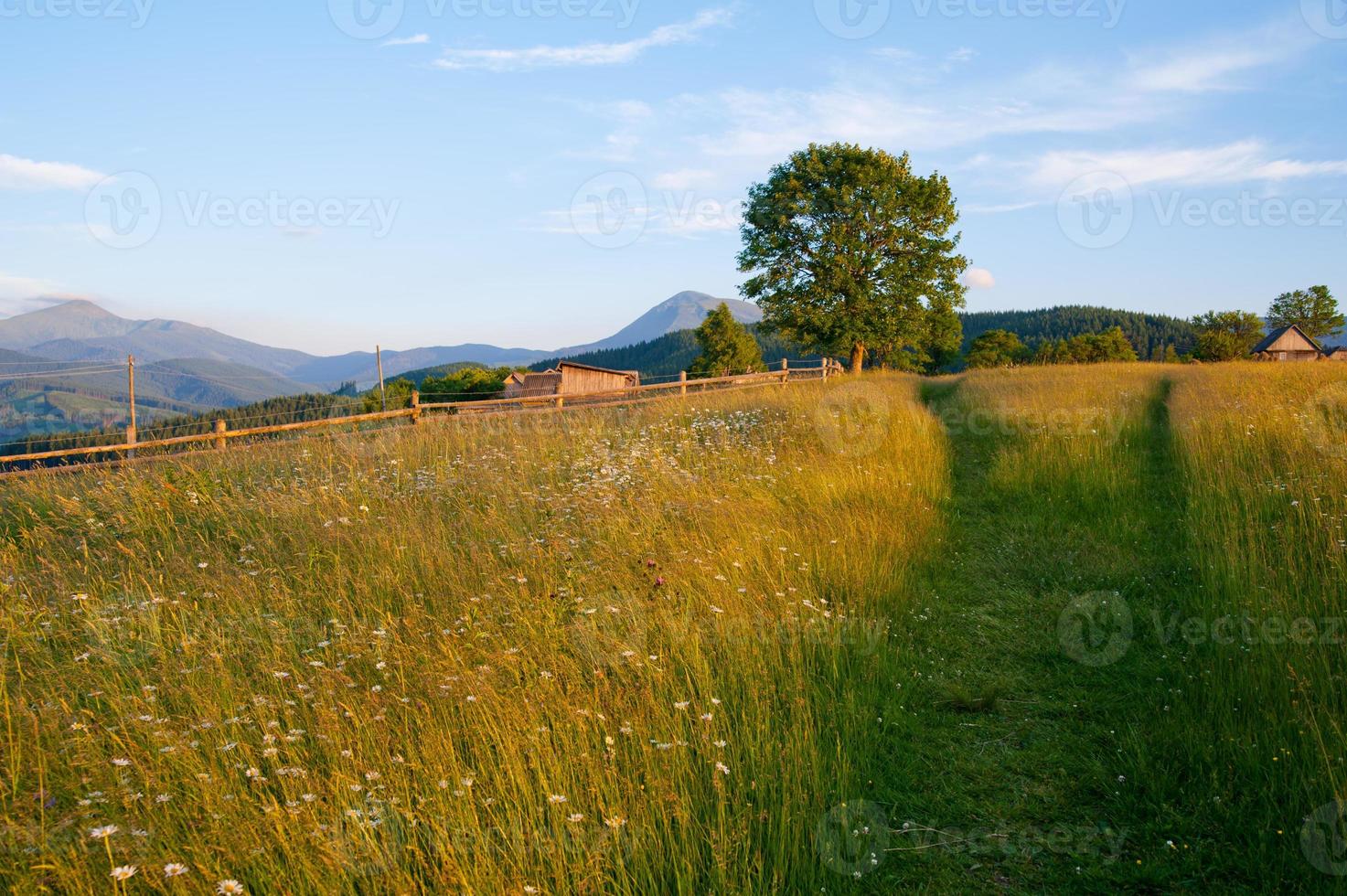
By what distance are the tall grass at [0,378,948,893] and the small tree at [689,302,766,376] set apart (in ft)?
202

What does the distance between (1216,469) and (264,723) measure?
995 cm

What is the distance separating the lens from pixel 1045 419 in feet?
43.1

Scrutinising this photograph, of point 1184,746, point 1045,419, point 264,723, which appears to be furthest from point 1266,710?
point 1045,419

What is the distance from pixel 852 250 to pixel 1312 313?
2452 inches

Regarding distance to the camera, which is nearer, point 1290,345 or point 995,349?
point 1290,345

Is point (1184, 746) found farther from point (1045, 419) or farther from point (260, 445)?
point (260, 445)

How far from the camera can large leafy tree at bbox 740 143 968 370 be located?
33.5 meters

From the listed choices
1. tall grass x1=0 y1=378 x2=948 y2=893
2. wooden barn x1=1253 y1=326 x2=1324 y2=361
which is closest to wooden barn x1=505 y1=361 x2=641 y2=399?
tall grass x1=0 y1=378 x2=948 y2=893

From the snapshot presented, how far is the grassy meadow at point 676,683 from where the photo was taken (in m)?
3.02

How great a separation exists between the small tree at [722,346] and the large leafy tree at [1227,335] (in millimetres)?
42960

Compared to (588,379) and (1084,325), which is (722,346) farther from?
(1084,325)

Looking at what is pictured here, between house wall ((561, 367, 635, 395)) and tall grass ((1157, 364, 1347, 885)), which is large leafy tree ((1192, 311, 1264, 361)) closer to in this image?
house wall ((561, 367, 635, 395))

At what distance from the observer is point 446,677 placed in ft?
13.2

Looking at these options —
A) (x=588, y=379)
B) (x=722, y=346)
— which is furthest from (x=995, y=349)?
(x=588, y=379)
